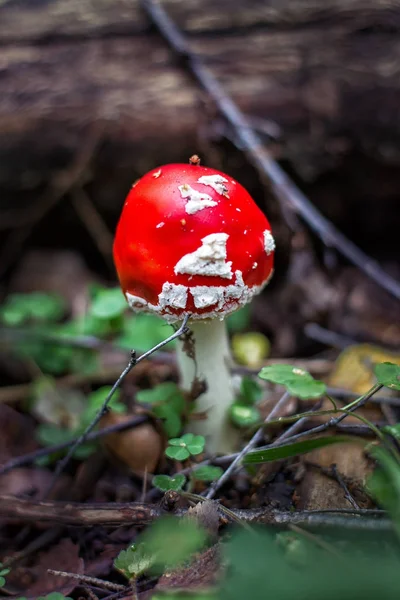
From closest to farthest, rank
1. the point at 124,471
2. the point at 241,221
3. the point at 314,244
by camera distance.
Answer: the point at 241,221 < the point at 124,471 < the point at 314,244

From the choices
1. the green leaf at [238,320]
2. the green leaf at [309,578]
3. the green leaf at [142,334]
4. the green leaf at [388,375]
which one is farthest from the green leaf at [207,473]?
the green leaf at [238,320]

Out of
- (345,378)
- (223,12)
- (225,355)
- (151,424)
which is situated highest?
(223,12)

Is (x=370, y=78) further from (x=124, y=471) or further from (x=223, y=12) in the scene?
(x=124, y=471)

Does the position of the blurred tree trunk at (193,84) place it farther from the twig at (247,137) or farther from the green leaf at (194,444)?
the green leaf at (194,444)

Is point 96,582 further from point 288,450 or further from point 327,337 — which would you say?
point 327,337

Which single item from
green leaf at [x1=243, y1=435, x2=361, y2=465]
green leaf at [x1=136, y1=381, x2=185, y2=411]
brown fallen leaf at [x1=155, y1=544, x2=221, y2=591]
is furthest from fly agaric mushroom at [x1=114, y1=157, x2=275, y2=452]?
A: brown fallen leaf at [x1=155, y1=544, x2=221, y2=591]

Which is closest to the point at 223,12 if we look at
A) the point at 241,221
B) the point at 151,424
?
the point at 241,221

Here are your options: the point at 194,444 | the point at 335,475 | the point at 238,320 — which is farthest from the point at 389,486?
the point at 238,320
